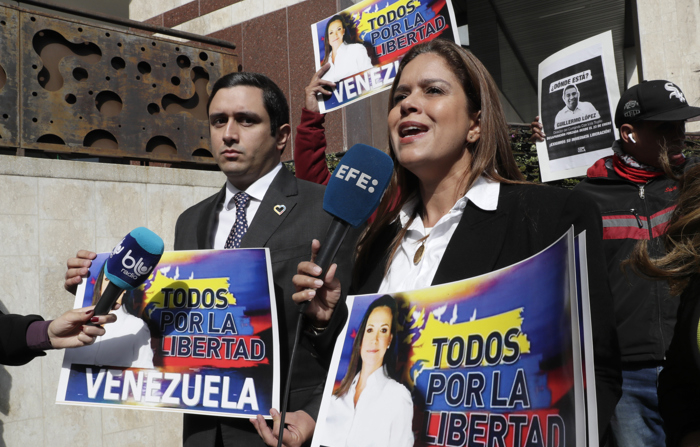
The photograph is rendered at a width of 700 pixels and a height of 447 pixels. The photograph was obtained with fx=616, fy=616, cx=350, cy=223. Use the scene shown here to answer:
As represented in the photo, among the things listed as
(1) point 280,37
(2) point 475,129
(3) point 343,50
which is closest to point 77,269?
(2) point 475,129

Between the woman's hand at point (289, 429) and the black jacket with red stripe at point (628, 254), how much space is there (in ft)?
5.72

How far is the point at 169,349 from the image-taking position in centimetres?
212

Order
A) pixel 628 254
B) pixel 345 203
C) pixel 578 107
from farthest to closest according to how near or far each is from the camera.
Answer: pixel 578 107
pixel 628 254
pixel 345 203

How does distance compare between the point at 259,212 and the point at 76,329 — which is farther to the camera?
the point at 259,212

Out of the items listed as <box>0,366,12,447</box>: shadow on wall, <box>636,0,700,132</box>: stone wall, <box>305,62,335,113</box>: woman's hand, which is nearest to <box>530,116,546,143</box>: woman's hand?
<box>305,62,335,113</box>: woman's hand

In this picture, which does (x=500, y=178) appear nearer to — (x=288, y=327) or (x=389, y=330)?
(x=389, y=330)

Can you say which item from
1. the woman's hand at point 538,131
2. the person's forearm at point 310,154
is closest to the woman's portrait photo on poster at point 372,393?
the person's forearm at point 310,154

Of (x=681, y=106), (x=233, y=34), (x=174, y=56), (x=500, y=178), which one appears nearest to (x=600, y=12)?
(x=233, y=34)

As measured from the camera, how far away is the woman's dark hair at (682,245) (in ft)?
5.26

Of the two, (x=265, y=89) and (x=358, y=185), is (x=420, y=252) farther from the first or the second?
(x=265, y=89)

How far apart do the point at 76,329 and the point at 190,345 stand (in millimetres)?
463

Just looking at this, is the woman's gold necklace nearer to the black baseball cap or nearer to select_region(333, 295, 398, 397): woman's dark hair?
select_region(333, 295, 398, 397): woman's dark hair

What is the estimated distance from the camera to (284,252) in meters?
2.36

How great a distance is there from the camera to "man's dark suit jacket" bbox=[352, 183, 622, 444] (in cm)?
153
